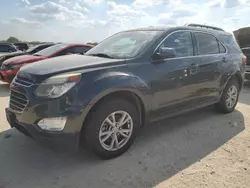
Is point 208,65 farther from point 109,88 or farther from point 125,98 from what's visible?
point 109,88

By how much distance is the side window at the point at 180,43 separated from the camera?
4.09 meters

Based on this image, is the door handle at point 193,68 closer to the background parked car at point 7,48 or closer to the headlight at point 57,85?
the headlight at point 57,85

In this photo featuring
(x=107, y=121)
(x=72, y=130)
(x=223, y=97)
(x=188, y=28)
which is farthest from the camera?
(x=223, y=97)

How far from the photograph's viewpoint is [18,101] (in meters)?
3.23

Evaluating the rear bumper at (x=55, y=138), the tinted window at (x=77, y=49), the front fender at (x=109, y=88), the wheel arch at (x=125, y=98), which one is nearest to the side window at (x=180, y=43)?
the front fender at (x=109, y=88)

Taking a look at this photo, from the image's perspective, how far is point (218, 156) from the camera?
3.55m

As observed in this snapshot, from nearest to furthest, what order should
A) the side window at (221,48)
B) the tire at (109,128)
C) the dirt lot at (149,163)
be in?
the dirt lot at (149,163), the tire at (109,128), the side window at (221,48)

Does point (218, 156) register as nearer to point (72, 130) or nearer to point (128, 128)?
point (128, 128)

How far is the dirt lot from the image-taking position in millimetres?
2918

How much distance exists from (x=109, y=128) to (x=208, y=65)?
7.45ft

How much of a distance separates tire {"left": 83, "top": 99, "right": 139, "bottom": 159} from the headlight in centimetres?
43

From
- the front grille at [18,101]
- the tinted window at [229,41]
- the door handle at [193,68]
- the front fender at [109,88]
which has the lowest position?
the front grille at [18,101]

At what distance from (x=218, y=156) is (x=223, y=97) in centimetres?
195

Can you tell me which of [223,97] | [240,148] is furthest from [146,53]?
[223,97]
